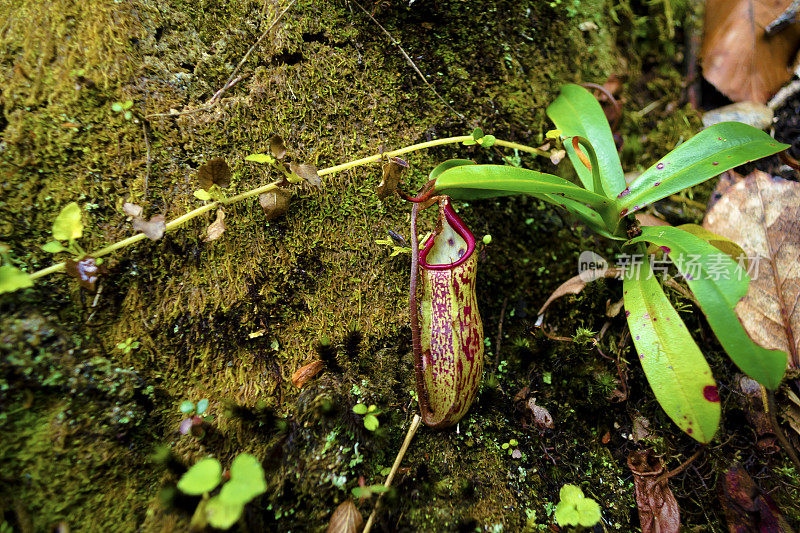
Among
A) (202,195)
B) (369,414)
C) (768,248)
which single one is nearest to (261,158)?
(202,195)

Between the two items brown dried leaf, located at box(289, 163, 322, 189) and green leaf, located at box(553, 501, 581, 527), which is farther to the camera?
brown dried leaf, located at box(289, 163, 322, 189)

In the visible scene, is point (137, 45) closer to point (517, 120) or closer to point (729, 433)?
point (517, 120)

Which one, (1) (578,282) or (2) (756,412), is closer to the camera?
(2) (756,412)

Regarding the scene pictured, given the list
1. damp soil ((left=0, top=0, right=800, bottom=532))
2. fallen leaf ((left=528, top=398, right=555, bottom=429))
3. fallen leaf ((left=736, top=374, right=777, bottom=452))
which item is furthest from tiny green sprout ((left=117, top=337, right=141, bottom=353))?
fallen leaf ((left=736, top=374, right=777, bottom=452))

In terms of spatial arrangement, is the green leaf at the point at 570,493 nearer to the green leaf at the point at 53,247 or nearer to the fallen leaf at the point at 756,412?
the fallen leaf at the point at 756,412

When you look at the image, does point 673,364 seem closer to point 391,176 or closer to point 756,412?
point 756,412

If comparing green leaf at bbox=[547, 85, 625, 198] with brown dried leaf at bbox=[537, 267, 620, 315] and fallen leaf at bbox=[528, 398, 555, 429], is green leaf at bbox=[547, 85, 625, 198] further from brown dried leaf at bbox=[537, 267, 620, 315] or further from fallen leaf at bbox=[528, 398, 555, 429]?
fallen leaf at bbox=[528, 398, 555, 429]
